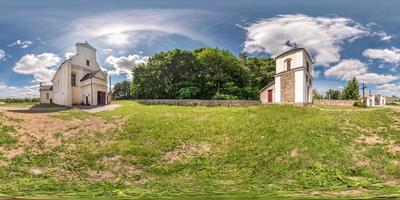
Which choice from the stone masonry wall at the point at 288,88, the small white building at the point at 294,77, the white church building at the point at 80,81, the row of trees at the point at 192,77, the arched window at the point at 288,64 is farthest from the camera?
the row of trees at the point at 192,77

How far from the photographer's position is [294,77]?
29.7 meters

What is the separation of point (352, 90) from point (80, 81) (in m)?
43.1

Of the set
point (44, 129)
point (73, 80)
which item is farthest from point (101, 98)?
point (44, 129)

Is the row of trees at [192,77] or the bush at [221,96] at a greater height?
the row of trees at [192,77]

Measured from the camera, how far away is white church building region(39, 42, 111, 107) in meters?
26.0

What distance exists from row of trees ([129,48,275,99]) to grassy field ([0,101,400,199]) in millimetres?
17801

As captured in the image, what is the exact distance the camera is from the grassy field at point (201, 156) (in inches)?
293

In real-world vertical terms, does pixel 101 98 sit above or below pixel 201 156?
above

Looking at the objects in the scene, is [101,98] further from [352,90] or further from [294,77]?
[352,90]

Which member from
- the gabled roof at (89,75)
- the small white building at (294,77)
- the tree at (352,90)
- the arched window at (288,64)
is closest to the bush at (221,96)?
the small white building at (294,77)

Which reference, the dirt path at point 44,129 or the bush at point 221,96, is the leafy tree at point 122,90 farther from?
the dirt path at point 44,129

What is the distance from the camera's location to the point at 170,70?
1373 inches

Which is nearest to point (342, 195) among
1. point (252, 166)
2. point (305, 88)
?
point (252, 166)

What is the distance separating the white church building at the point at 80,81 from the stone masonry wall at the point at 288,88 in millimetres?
15606
